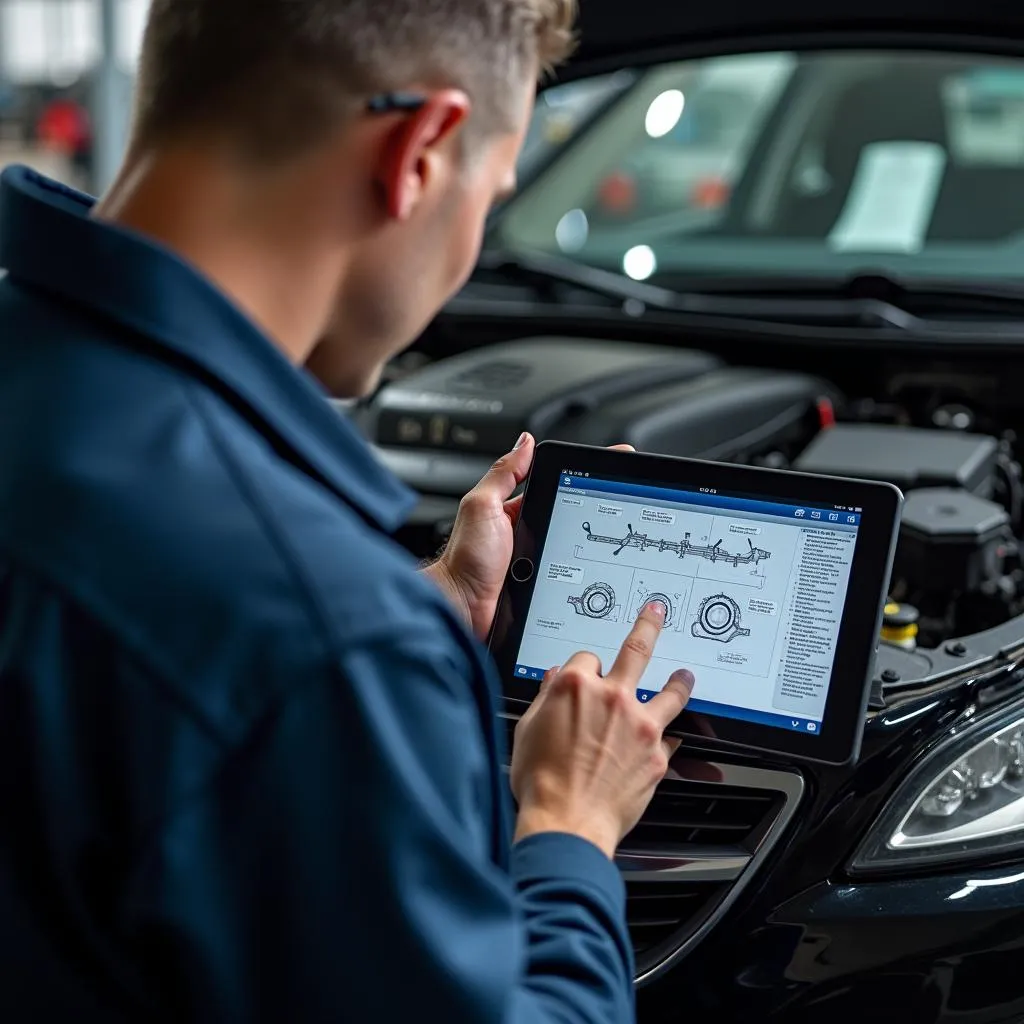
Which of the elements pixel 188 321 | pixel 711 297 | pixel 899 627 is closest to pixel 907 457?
pixel 899 627

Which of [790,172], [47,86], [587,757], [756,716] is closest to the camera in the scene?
[587,757]

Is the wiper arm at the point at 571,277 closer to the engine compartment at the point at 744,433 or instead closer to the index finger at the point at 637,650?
the engine compartment at the point at 744,433

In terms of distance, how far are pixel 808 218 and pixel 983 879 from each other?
161 cm

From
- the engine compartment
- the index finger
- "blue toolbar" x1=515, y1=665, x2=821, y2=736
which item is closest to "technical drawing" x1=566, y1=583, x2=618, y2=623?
"blue toolbar" x1=515, y1=665, x2=821, y2=736

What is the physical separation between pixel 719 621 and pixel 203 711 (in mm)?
784

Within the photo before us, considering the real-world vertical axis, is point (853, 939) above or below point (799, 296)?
below

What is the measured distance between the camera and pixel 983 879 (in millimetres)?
1396

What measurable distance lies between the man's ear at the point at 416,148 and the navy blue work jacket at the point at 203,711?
0.12m

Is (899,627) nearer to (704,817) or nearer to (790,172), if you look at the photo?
(704,817)

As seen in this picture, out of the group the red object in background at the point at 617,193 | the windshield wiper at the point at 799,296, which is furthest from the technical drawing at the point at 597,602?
the red object in background at the point at 617,193

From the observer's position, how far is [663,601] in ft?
4.50

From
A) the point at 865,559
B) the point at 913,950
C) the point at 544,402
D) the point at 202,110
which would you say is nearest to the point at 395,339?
the point at 202,110

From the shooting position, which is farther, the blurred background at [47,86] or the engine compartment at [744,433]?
the blurred background at [47,86]

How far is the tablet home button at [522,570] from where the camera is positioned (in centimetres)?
142
